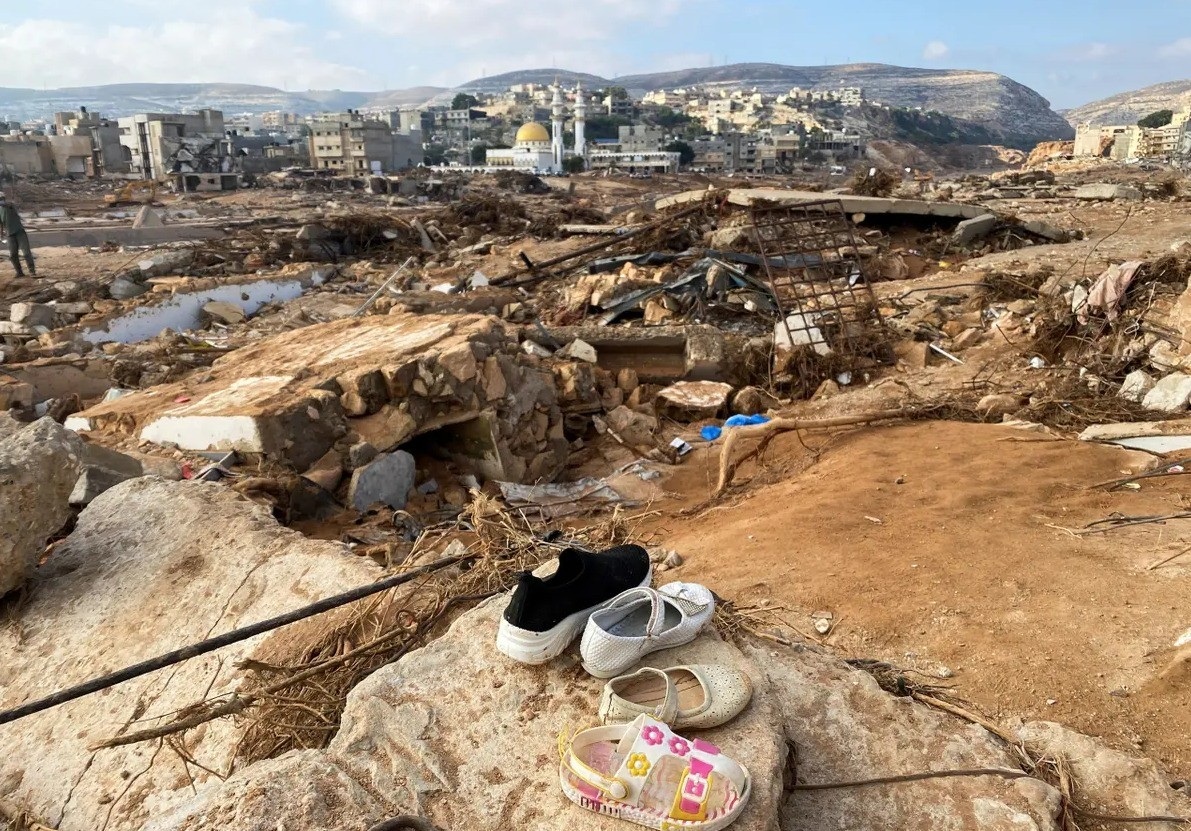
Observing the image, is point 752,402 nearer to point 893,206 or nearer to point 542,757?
point 542,757

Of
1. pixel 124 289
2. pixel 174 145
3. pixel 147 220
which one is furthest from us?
pixel 174 145

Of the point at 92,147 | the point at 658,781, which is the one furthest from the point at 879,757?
the point at 92,147

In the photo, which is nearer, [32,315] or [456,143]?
[32,315]

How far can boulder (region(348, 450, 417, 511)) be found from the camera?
16.4 ft

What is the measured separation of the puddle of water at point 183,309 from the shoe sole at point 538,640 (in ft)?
31.0

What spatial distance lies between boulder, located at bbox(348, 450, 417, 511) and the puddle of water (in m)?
6.20

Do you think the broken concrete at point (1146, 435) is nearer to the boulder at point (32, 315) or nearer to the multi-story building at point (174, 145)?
the boulder at point (32, 315)

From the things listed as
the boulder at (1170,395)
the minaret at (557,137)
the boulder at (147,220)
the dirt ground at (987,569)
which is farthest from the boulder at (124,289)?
the minaret at (557,137)

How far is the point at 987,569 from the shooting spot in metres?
3.20

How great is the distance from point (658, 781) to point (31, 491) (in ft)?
9.20

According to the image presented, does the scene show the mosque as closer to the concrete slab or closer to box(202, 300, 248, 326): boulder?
the concrete slab

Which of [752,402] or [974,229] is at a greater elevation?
[974,229]

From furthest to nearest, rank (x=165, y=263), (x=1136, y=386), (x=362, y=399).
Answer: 1. (x=165, y=263)
2. (x=1136, y=386)
3. (x=362, y=399)

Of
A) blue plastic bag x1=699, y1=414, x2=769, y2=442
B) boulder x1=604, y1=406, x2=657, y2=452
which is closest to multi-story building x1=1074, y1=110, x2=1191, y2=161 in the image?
blue plastic bag x1=699, y1=414, x2=769, y2=442
